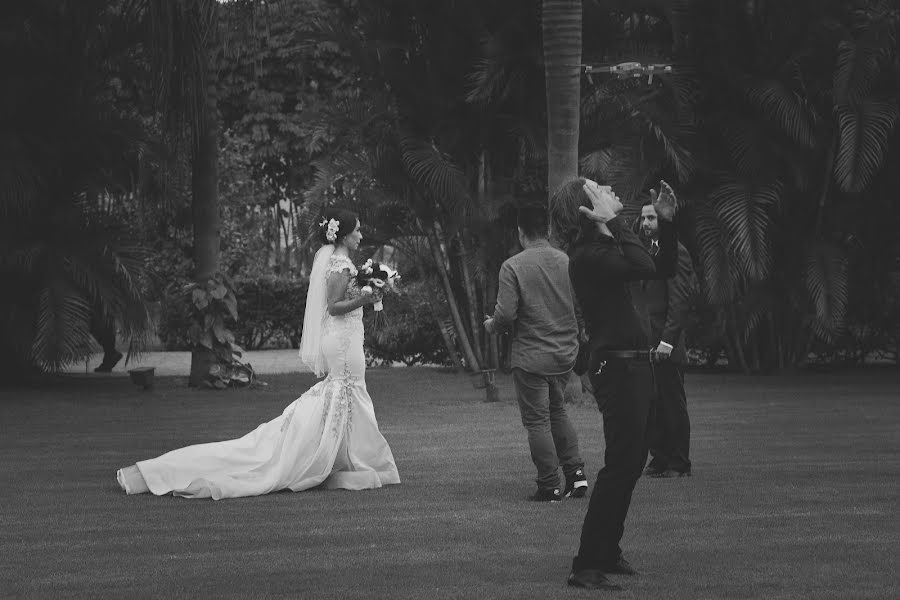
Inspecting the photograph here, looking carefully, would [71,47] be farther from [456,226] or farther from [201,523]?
[201,523]

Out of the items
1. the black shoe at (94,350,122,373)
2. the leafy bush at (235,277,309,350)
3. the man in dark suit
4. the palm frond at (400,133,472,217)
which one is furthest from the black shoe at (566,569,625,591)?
the leafy bush at (235,277,309,350)

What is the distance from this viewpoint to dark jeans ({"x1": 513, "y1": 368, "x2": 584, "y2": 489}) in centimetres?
914

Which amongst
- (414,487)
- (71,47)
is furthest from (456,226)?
(414,487)

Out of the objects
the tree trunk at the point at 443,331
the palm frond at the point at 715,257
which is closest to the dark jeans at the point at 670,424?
the palm frond at the point at 715,257

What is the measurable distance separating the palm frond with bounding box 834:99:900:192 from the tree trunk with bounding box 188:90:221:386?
777 centimetres

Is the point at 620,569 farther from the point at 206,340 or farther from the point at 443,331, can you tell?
the point at 443,331

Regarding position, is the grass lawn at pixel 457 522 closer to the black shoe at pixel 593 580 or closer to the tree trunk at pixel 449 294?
the black shoe at pixel 593 580

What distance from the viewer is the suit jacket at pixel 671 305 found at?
32.6 ft

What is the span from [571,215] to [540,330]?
2.17m

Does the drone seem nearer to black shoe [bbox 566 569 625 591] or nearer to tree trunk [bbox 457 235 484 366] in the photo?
tree trunk [bbox 457 235 484 366]

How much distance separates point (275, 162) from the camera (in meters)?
36.9

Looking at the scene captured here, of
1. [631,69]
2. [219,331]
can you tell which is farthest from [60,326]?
[631,69]

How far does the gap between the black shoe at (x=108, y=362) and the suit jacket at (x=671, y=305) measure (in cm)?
1369

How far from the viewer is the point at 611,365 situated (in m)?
6.59
